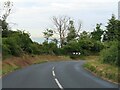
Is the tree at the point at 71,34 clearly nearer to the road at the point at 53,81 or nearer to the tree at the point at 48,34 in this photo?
the tree at the point at 48,34

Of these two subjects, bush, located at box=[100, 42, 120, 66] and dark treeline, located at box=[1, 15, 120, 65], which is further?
dark treeline, located at box=[1, 15, 120, 65]

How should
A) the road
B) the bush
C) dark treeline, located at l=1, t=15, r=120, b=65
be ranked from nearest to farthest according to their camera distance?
the road → the bush → dark treeline, located at l=1, t=15, r=120, b=65

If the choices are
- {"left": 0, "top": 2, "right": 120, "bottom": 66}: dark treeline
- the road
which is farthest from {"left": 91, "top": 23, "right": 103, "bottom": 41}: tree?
the road

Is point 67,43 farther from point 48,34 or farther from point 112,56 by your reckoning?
A: point 112,56

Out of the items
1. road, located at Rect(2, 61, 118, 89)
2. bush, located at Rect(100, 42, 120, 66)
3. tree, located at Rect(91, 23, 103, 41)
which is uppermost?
tree, located at Rect(91, 23, 103, 41)

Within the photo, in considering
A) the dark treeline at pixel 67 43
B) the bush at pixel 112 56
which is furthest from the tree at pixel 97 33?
the bush at pixel 112 56

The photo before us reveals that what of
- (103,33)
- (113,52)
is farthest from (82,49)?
(113,52)

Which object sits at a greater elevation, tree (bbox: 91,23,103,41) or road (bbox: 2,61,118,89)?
tree (bbox: 91,23,103,41)

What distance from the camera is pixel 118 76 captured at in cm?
2234

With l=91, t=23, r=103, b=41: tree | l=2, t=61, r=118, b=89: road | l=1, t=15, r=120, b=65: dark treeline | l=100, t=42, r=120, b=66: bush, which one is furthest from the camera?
l=91, t=23, r=103, b=41: tree

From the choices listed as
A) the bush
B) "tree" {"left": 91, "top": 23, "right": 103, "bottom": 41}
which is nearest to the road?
the bush

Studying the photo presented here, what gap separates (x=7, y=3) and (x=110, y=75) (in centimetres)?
4903

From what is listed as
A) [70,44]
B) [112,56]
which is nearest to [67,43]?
[70,44]

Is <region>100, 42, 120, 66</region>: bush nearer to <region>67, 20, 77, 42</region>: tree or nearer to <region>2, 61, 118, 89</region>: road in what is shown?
<region>2, 61, 118, 89</region>: road
